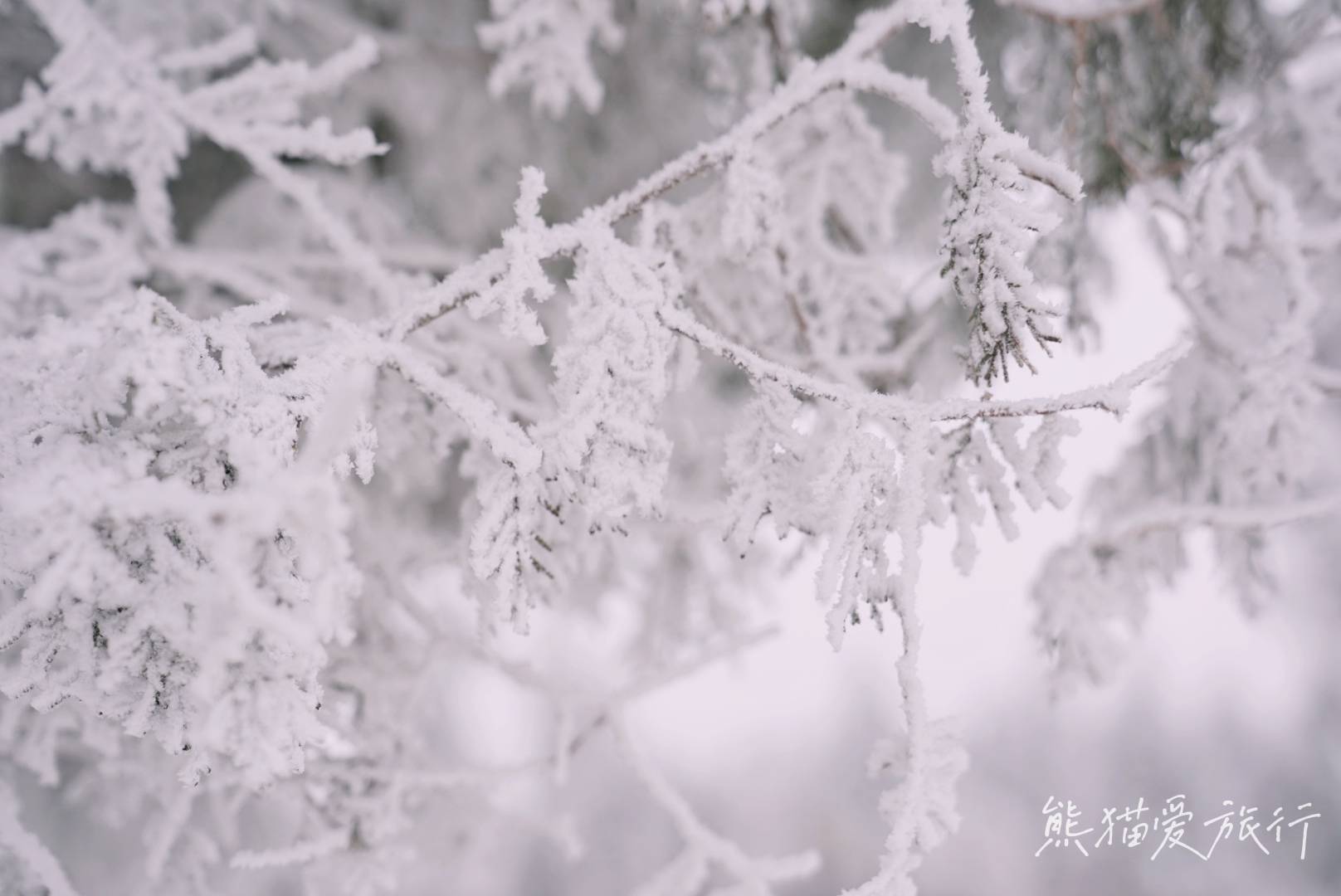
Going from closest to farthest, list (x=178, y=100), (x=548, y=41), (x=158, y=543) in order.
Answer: (x=158, y=543) → (x=178, y=100) → (x=548, y=41)

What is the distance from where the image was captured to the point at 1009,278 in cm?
125

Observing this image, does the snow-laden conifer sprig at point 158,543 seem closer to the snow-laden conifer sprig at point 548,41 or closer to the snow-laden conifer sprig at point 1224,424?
the snow-laden conifer sprig at point 548,41

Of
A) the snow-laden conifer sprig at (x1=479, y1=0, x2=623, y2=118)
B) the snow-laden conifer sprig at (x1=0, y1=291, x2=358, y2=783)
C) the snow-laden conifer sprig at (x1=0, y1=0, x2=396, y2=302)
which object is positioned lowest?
the snow-laden conifer sprig at (x1=0, y1=291, x2=358, y2=783)

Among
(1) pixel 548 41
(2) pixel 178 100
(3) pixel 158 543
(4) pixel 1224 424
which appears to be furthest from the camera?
(4) pixel 1224 424

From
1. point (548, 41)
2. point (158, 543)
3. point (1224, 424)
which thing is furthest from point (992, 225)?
point (1224, 424)

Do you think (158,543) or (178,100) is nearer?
(158,543)

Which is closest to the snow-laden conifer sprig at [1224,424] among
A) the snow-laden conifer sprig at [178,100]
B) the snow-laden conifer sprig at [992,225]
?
the snow-laden conifer sprig at [992,225]

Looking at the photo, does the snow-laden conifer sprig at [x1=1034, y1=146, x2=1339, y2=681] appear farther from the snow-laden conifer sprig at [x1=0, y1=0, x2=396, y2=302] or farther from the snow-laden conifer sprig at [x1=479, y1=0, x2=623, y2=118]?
the snow-laden conifer sprig at [x1=0, y1=0, x2=396, y2=302]

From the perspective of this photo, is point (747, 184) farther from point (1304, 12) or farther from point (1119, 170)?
point (1304, 12)

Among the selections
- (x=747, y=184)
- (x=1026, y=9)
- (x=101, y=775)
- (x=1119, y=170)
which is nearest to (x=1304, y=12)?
(x=1119, y=170)

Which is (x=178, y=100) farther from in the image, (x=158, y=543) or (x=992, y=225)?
(x=992, y=225)

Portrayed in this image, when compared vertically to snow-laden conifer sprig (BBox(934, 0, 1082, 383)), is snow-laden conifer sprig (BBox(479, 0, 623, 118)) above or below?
above

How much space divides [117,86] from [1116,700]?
1744 cm

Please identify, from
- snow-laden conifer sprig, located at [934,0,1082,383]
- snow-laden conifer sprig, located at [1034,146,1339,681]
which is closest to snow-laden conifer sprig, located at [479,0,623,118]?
snow-laden conifer sprig, located at [934,0,1082,383]
